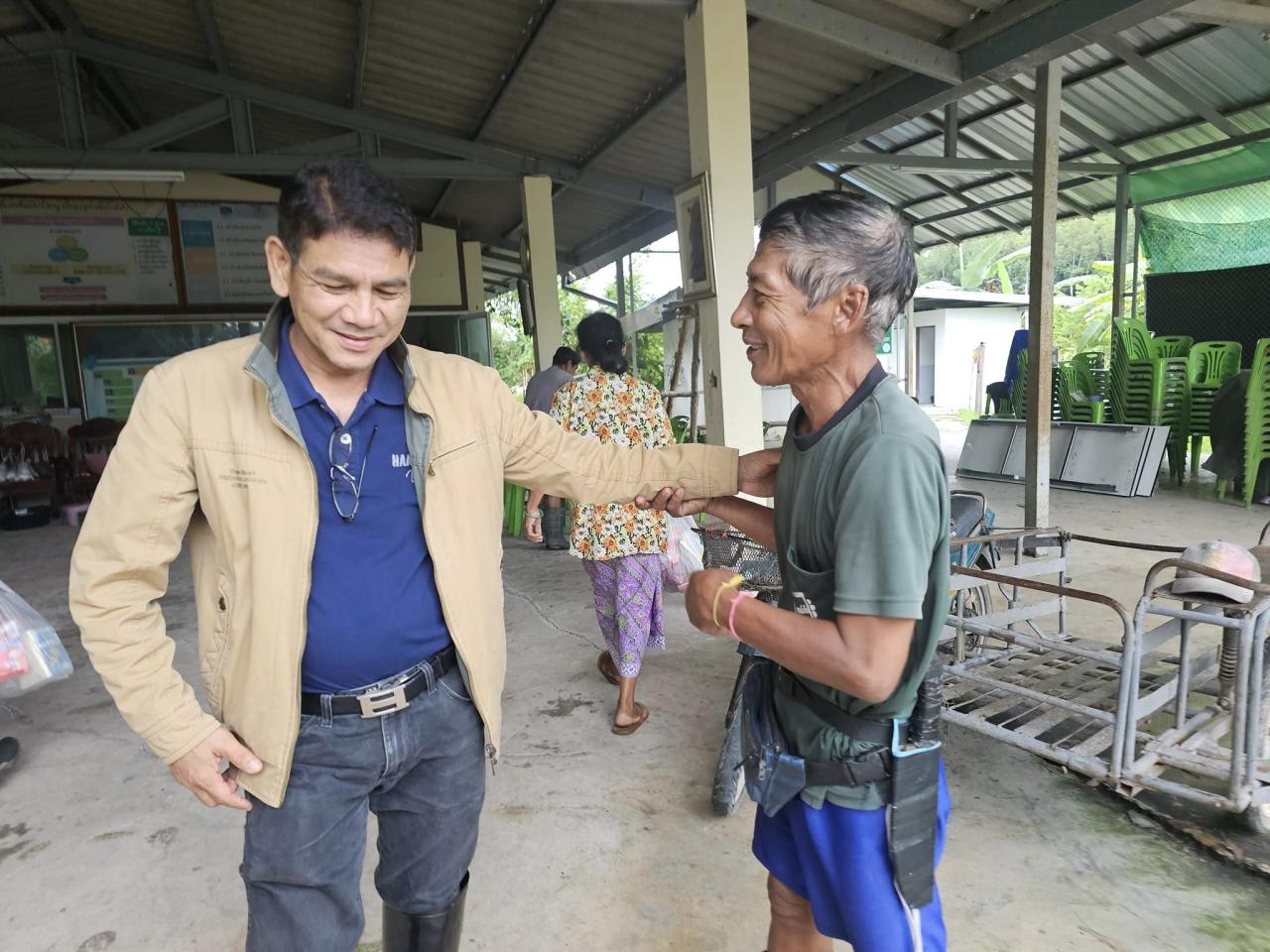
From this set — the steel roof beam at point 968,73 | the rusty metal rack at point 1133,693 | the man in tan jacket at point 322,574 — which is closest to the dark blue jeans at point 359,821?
the man in tan jacket at point 322,574

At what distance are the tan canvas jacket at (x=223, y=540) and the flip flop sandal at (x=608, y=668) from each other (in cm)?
234

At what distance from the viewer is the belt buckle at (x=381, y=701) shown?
4.15 feet

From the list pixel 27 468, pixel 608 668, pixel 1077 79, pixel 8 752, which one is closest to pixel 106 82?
pixel 27 468

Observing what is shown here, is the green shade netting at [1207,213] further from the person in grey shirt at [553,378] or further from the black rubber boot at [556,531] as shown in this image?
the black rubber boot at [556,531]

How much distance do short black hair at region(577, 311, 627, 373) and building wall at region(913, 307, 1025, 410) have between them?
18181 millimetres

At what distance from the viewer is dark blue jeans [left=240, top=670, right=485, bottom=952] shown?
126cm

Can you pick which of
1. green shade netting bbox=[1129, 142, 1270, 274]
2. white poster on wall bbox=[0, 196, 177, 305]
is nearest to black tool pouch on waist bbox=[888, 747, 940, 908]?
green shade netting bbox=[1129, 142, 1270, 274]

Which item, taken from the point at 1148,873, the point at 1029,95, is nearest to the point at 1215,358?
the point at 1029,95

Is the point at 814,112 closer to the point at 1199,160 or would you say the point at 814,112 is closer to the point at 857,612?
the point at 1199,160

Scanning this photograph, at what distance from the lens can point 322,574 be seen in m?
1.23

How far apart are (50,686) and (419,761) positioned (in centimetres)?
349

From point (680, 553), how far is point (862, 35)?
3.23 meters

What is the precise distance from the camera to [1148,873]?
212 cm

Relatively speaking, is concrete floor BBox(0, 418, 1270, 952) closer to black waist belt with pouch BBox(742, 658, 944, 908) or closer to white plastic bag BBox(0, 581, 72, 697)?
white plastic bag BBox(0, 581, 72, 697)
